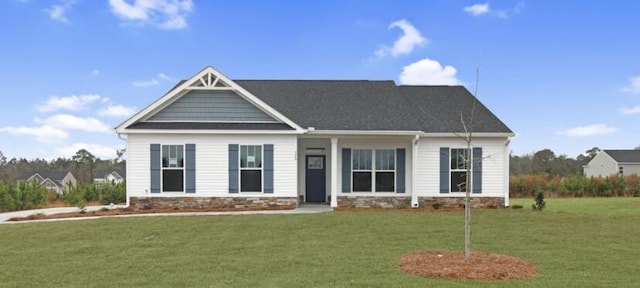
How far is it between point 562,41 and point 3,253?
18540 mm

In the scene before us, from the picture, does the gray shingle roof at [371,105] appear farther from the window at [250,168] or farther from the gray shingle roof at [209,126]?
the window at [250,168]

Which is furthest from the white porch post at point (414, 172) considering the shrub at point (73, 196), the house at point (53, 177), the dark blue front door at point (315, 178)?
the house at point (53, 177)

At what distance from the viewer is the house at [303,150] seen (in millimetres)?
17156

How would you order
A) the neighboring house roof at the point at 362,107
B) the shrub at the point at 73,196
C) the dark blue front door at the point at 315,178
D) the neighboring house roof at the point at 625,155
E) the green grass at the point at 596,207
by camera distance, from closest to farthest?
the neighboring house roof at the point at 362,107 → the green grass at the point at 596,207 → the dark blue front door at the point at 315,178 → the shrub at the point at 73,196 → the neighboring house roof at the point at 625,155

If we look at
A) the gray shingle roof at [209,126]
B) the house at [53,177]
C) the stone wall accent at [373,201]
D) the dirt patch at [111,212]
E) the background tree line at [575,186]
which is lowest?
the house at [53,177]

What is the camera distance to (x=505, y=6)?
17578mm

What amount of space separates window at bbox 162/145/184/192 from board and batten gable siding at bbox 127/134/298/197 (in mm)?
177

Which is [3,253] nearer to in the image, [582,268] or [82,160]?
[582,268]

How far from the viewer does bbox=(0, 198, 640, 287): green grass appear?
7352 mm

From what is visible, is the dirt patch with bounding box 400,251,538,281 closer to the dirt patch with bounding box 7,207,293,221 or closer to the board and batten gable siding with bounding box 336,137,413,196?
the dirt patch with bounding box 7,207,293,221

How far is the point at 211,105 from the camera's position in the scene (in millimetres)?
17562

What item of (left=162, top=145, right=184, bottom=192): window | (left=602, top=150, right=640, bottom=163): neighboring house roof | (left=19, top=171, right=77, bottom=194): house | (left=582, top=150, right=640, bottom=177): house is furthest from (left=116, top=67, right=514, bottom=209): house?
(left=602, top=150, right=640, bottom=163): neighboring house roof

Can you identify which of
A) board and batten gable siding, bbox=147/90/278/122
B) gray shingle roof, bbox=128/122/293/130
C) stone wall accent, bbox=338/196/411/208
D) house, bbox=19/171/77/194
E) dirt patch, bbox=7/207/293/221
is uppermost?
board and batten gable siding, bbox=147/90/278/122

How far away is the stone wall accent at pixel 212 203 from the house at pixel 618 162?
52.3m
